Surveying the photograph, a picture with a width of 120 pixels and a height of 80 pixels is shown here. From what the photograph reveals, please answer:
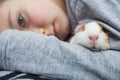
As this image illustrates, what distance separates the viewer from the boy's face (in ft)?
2.73

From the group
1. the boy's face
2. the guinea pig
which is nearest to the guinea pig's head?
the guinea pig

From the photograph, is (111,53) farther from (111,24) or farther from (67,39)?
(67,39)

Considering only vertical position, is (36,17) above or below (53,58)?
above

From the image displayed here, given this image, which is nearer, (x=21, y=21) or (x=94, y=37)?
(x=94, y=37)

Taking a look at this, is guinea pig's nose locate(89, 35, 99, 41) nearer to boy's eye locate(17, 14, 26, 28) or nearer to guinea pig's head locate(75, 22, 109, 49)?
guinea pig's head locate(75, 22, 109, 49)

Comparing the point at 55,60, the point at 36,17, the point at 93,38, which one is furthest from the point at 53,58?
the point at 36,17

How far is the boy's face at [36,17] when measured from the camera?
2.73 ft

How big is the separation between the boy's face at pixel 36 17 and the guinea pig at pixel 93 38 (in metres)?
0.18

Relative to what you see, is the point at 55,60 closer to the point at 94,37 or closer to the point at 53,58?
the point at 53,58

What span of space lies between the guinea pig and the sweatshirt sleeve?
27 millimetres

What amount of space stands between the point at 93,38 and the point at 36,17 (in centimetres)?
29

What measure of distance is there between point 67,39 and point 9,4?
280 millimetres

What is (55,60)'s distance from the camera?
596 mm

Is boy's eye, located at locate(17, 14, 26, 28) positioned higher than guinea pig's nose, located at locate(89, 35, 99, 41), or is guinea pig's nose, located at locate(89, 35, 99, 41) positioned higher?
boy's eye, located at locate(17, 14, 26, 28)
